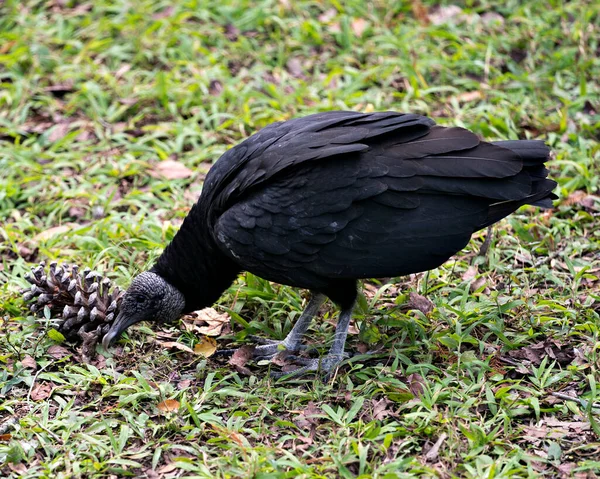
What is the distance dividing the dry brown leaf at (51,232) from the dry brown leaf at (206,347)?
1495mm

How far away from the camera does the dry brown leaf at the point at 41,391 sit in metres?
4.18

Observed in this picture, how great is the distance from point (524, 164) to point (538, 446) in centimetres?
147

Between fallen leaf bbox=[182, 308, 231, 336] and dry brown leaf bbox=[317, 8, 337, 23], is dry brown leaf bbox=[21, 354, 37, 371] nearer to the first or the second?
fallen leaf bbox=[182, 308, 231, 336]

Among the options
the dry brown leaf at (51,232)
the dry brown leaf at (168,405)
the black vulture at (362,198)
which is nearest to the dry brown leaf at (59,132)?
the dry brown leaf at (51,232)

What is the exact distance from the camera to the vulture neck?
4551mm

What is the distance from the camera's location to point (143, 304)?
14.8 ft

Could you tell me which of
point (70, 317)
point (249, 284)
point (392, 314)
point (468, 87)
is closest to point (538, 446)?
point (392, 314)

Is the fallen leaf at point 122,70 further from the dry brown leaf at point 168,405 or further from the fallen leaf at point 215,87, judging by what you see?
the dry brown leaf at point 168,405

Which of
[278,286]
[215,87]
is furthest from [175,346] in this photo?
[215,87]

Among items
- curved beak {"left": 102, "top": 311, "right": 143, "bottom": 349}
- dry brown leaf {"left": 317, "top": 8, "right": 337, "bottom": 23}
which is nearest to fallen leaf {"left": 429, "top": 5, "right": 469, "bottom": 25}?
dry brown leaf {"left": 317, "top": 8, "right": 337, "bottom": 23}

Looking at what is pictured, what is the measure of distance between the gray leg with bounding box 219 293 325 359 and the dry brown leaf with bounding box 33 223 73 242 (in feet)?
5.43

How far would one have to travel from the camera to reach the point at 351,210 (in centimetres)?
407

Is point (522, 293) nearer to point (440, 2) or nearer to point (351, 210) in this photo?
point (351, 210)

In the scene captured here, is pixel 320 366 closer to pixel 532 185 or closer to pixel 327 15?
pixel 532 185
